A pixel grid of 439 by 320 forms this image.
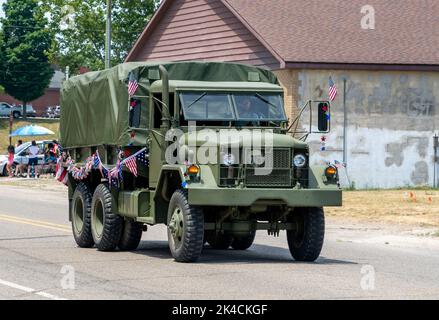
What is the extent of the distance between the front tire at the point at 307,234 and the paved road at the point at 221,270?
7.3 inches

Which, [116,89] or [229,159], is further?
[116,89]

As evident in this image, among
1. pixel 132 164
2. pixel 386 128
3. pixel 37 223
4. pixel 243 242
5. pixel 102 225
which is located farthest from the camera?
pixel 386 128

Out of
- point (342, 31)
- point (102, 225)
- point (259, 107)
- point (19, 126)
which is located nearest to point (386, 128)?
point (342, 31)

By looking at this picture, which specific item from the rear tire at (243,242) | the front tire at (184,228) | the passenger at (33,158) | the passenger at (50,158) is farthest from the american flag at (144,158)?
the passenger at (50,158)

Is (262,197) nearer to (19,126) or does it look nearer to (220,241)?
(220,241)

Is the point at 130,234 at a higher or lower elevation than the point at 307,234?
lower

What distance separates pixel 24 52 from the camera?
326 feet

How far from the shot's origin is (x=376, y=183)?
37375 millimetres

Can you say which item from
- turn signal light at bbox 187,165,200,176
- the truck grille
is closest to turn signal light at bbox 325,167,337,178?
the truck grille

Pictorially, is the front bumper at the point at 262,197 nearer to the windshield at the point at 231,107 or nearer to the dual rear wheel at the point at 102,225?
the windshield at the point at 231,107

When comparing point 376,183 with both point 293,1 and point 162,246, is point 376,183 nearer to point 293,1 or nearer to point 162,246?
point 293,1

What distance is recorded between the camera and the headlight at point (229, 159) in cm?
1544

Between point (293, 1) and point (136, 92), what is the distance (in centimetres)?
2327

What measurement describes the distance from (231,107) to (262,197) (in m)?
1.83
